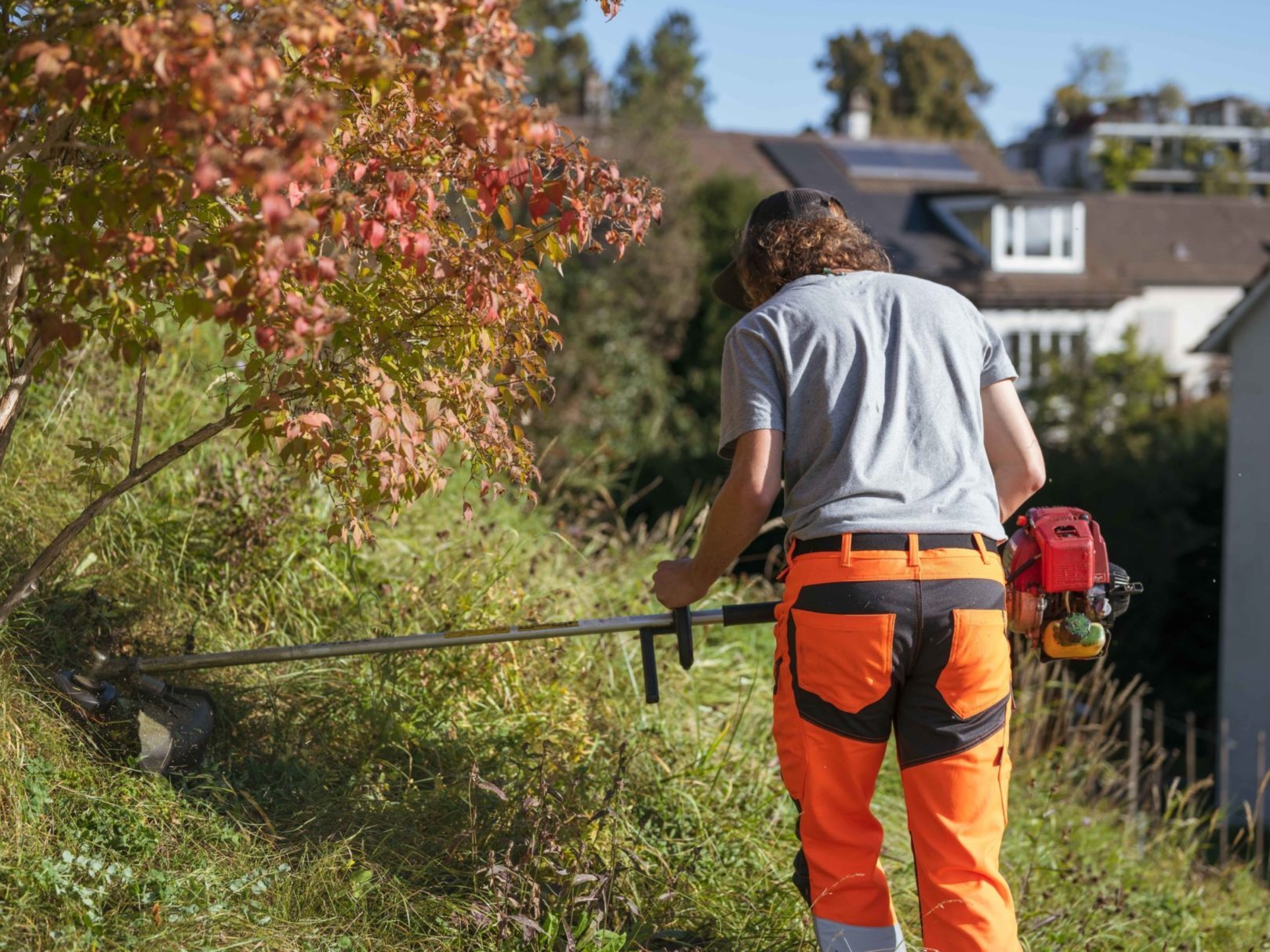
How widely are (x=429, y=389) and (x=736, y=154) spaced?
26291 millimetres

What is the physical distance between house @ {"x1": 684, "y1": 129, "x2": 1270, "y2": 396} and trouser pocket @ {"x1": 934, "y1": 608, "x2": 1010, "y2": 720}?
70.6 feet

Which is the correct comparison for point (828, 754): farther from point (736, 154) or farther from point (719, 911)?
point (736, 154)

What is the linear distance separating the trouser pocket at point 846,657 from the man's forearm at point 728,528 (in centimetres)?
23

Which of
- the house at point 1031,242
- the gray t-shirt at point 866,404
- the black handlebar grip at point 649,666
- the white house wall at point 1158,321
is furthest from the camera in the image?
the white house wall at point 1158,321

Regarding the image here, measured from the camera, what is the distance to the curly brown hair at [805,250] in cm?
304

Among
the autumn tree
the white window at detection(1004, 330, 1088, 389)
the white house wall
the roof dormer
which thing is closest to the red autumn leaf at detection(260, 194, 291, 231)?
the autumn tree

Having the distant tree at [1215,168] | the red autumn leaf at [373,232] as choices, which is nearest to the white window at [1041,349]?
the red autumn leaf at [373,232]

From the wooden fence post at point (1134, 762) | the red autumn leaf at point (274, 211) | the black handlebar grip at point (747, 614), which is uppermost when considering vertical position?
the red autumn leaf at point (274, 211)

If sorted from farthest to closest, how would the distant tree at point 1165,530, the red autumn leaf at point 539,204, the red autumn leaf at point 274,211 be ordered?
the distant tree at point 1165,530 → the red autumn leaf at point 539,204 → the red autumn leaf at point 274,211

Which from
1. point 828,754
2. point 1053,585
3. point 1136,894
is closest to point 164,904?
point 828,754

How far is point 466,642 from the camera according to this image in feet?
11.3

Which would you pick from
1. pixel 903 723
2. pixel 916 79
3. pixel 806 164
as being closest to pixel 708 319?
pixel 806 164

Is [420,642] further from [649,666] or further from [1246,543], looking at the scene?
[1246,543]

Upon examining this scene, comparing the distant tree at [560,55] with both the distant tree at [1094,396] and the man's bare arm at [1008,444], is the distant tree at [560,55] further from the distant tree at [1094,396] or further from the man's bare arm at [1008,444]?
the man's bare arm at [1008,444]
